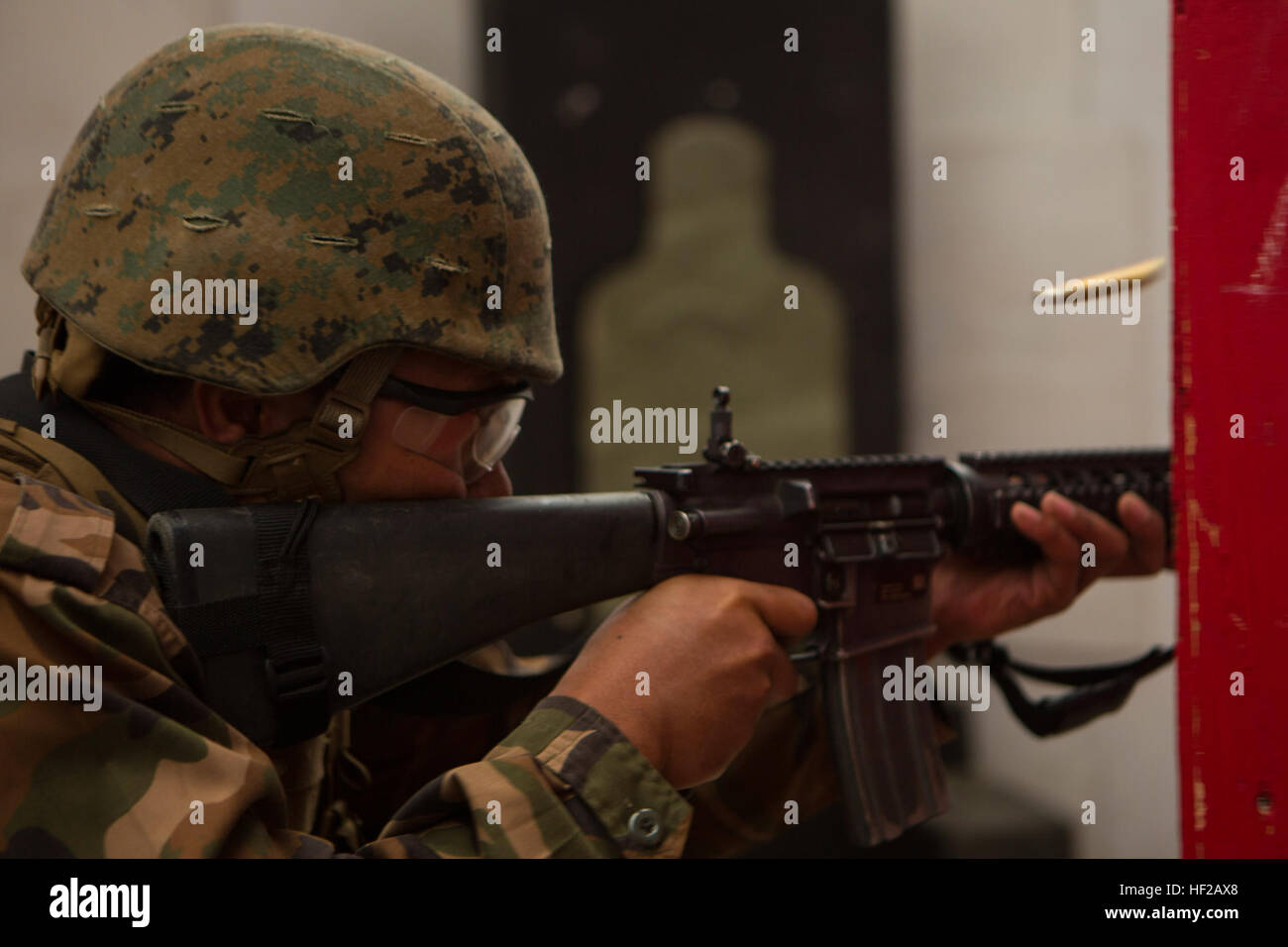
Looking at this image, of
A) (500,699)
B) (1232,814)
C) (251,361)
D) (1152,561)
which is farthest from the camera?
(1152,561)

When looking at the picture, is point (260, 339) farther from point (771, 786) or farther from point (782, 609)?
point (771, 786)

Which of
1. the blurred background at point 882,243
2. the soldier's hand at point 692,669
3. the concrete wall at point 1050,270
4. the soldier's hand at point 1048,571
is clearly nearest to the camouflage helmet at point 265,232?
the soldier's hand at point 692,669

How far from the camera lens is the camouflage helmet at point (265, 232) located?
2.69 feet

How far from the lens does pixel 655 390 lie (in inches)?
76.1

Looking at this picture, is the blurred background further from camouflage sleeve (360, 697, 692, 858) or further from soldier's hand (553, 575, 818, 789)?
camouflage sleeve (360, 697, 692, 858)

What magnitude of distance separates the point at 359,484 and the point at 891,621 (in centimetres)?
65

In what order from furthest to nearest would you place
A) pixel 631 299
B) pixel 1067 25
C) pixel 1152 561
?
pixel 1067 25, pixel 631 299, pixel 1152 561

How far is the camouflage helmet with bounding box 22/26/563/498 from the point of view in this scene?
2.69 feet

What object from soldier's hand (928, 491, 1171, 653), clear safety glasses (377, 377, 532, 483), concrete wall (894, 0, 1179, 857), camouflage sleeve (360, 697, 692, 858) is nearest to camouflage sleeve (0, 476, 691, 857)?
camouflage sleeve (360, 697, 692, 858)

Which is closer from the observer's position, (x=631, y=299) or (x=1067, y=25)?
(x=631, y=299)

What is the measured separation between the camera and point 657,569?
982mm

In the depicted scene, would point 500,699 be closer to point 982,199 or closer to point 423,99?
point 423,99

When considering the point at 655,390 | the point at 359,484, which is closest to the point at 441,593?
the point at 359,484
